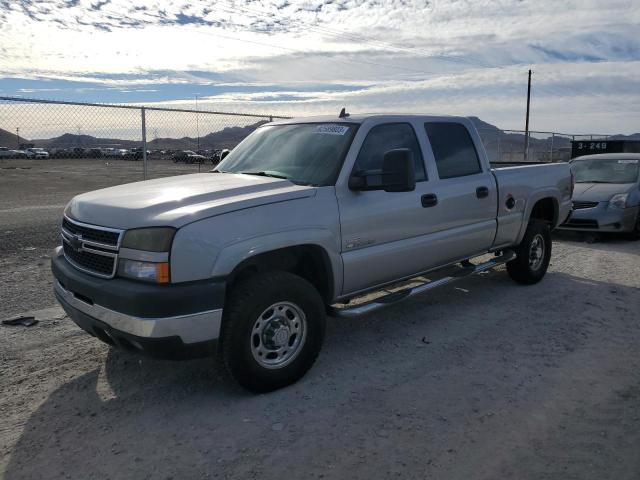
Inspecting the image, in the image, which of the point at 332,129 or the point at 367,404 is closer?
the point at 367,404

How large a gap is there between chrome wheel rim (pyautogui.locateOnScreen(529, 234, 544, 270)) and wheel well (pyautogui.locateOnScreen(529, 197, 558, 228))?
1.12 feet

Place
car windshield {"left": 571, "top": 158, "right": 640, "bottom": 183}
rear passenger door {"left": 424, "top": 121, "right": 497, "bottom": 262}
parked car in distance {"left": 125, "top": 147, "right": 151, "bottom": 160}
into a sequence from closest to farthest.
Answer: rear passenger door {"left": 424, "top": 121, "right": 497, "bottom": 262} < car windshield {"left": 571, "top": 158, "right": 640, "bottom": 183} < parked car in distance {"left": 125, "top": 147, "right": 151, "bottom": 160}

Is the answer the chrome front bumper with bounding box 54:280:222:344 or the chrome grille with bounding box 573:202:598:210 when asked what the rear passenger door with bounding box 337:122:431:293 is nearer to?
the chrome front bumper with bounding box 54:280:222:344

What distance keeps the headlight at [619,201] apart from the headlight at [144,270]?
28.1 ft

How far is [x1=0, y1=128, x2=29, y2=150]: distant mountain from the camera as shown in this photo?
1033 centimetres

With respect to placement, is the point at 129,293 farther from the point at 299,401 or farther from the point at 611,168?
the point at 611,168

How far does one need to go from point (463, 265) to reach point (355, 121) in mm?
2303

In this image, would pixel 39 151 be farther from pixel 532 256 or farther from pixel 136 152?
pixel 532 256

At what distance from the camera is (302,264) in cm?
416

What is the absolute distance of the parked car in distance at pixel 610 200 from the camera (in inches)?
367

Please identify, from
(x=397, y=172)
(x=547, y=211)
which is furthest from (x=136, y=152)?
(x=397, y=172)

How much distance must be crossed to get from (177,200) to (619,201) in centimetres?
838

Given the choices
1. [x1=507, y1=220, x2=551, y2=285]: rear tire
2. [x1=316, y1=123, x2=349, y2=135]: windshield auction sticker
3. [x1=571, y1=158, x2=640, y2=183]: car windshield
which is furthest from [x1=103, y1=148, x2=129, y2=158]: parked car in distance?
[x1=571, y1=158, x2=640, y2=183]: car windshield

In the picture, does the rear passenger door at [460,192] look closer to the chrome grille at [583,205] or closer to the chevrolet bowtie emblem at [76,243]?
the chevrolet bowtie emblem at [76,243]
